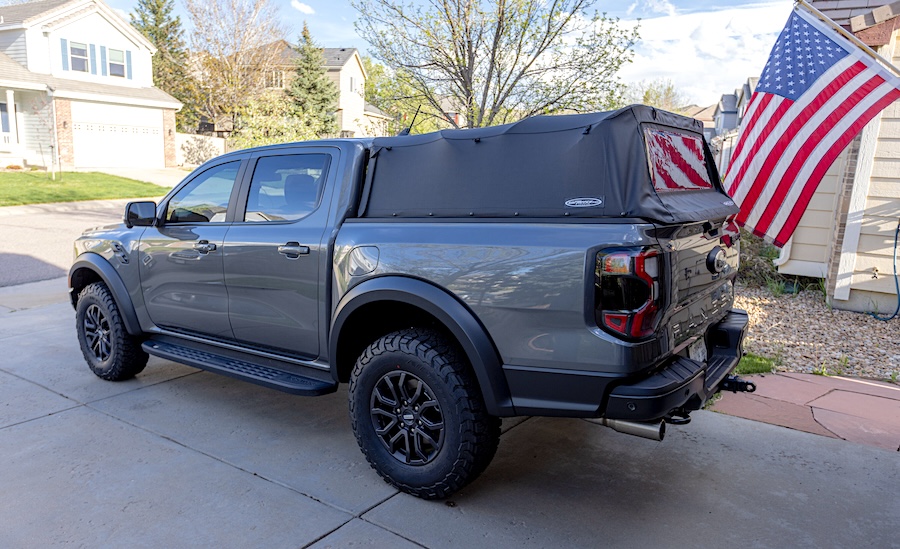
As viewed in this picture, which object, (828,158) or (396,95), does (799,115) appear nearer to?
(828,158)

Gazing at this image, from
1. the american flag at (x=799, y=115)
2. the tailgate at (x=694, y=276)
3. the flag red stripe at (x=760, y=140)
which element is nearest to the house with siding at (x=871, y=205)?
the american flag at (x=799, y=115)

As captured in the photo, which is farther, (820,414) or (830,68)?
(830,68)

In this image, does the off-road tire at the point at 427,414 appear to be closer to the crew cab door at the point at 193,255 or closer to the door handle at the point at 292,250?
the door handle at the point at 292,250

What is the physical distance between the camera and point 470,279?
3178 millimetres

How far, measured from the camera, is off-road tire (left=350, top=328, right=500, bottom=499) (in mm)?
3242

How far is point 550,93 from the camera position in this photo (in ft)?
28.0

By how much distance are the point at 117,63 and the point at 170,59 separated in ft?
38.2

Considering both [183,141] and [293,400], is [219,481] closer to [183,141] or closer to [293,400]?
[293,400]

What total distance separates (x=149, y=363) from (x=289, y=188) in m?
2.69

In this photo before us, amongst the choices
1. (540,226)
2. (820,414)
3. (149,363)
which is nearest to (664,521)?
(540,226)

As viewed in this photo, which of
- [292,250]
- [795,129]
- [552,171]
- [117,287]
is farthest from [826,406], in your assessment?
[117,287]

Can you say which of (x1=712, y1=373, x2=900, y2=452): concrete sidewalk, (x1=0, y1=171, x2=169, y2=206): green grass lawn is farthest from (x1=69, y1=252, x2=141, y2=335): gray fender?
(x1=0, y1=171, x2=169, y2=206): green grass lawn

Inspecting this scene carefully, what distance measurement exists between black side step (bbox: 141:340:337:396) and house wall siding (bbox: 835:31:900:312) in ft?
20.7

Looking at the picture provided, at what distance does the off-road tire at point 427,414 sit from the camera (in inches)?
128
